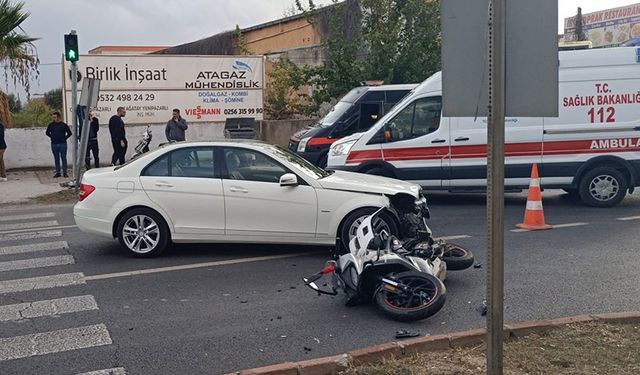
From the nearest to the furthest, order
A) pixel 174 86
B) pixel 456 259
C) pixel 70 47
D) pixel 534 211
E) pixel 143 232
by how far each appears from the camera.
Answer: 1. pixel 456 259
2. pixel 143 232
3. pixel 534 211
4. pixel 70 47
5. pixel 174 86

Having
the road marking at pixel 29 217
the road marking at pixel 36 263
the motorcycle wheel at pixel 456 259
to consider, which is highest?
the motorcycle wheel at pixel 456 259

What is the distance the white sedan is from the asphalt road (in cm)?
37

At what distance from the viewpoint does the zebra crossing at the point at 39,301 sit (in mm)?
6219

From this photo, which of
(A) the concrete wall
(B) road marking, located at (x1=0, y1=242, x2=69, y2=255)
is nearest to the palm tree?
(A) the concrete wall

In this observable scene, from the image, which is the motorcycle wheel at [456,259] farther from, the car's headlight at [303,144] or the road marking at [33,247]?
the car's headlight at [303,144]

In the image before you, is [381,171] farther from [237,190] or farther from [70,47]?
[70,47]

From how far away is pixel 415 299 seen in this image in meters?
6.67

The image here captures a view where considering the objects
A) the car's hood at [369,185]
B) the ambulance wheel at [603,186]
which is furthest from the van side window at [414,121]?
the car's hood at [369,185]

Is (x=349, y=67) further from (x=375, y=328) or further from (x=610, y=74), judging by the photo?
(x=375, y=328)

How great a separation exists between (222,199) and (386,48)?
13020 mm

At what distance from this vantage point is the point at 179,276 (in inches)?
339

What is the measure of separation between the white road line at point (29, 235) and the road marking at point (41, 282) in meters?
2.86

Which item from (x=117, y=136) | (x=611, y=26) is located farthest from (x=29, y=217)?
(x=611, y=26)

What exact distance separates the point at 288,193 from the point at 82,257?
112 inches
